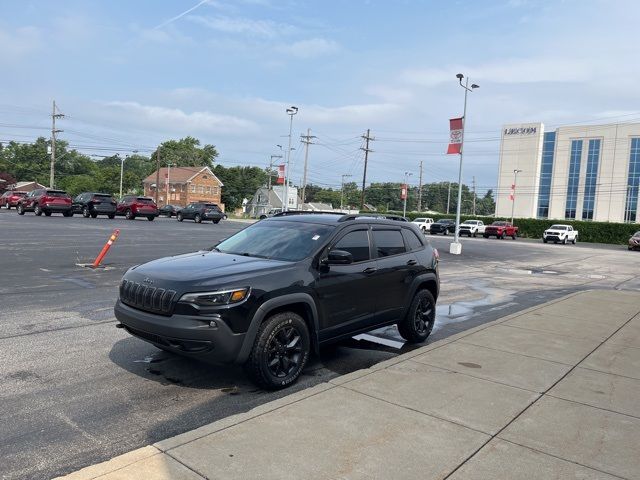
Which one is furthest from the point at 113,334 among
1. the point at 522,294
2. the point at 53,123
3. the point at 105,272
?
the point at 53,123

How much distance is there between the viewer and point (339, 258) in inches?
199

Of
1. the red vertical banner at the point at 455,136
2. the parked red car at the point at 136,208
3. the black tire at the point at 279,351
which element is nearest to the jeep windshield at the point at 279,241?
the black tire at the point at 279,351

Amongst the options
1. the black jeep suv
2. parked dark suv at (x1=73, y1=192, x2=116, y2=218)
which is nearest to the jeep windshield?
the black jeep suv

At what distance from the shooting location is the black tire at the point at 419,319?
6.62 m

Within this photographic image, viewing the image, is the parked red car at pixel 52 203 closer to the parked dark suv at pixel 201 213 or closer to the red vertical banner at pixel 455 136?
the parked dark suv at pixel 201 213

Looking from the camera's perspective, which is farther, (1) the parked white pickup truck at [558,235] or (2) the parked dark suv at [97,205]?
(1) the parked white pickup truck at [558,235]

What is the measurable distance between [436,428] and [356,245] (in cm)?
243

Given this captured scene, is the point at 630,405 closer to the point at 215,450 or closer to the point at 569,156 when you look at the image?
the point at 215,450

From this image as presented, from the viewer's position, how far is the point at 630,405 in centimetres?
457

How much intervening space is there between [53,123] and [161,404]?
69.1 meters

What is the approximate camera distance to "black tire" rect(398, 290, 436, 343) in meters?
6.62

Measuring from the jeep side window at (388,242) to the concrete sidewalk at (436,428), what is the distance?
1.25 metres

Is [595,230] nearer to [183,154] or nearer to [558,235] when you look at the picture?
[558,235]

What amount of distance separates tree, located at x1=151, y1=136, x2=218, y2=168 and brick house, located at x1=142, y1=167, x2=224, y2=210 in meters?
20.0
